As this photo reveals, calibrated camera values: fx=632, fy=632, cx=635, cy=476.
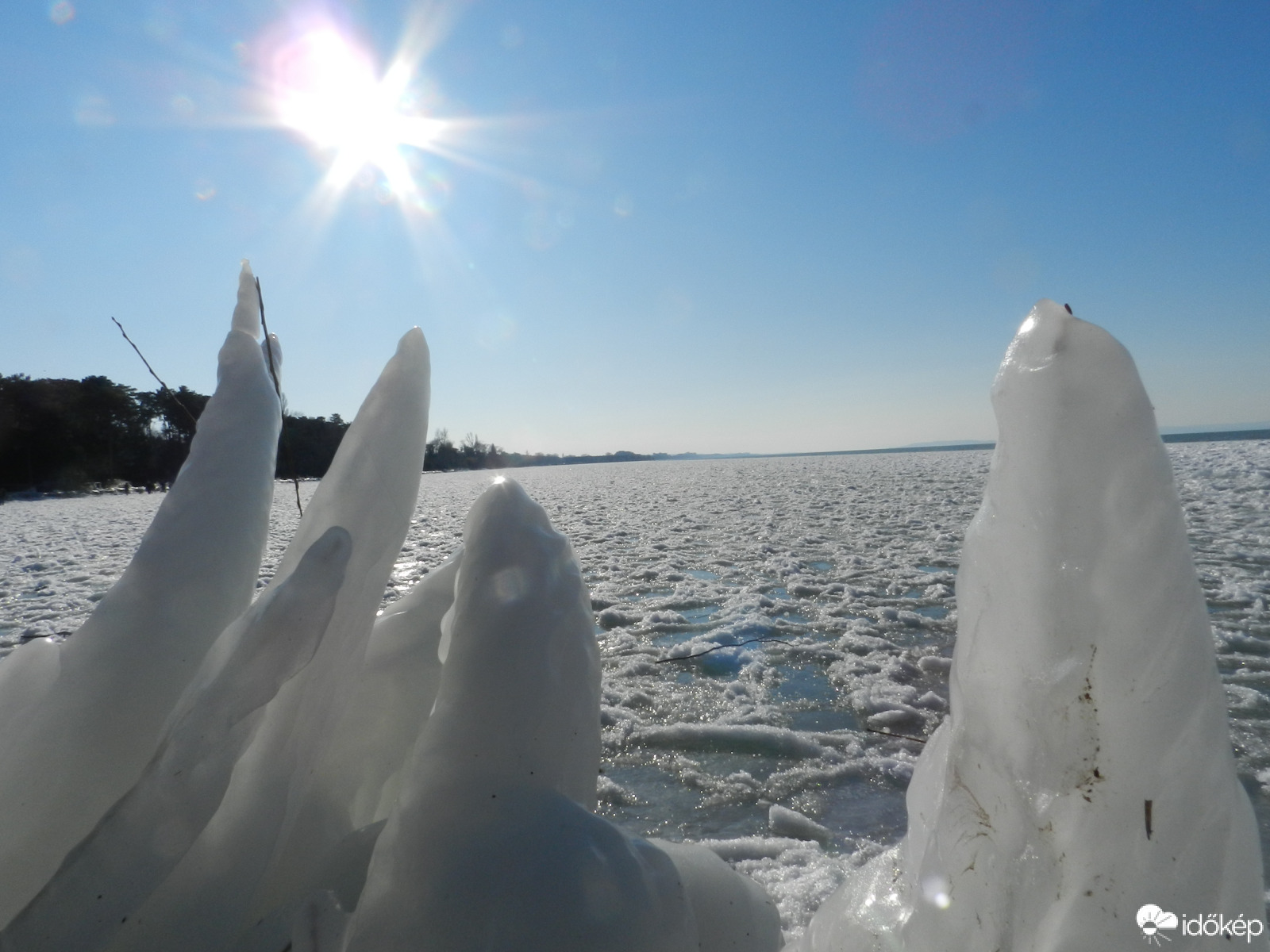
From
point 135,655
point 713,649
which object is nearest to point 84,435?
point 713,649

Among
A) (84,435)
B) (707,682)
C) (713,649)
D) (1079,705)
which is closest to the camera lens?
(1079,705)

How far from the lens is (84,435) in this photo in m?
27.1

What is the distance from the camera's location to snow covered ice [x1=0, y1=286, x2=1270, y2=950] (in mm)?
815

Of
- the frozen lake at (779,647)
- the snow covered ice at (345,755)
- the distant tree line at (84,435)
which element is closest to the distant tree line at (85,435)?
the distant tree line at (84,435)

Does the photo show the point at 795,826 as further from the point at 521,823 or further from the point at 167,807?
the point at 167,807

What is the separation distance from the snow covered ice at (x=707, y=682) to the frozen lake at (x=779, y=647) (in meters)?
0.01

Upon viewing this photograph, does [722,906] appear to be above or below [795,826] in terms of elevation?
above

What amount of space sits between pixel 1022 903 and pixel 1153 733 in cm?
18

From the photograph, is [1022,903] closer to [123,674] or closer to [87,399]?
[123,674]

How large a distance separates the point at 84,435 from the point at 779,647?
33.9 m

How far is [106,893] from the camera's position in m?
0.60

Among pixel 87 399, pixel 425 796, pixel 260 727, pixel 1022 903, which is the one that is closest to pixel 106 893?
pixel 260 727

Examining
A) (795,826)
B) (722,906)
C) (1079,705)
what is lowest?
(795,826)

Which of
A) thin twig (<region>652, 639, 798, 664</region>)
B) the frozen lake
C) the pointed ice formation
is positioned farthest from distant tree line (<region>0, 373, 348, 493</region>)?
the pointed ice formation
